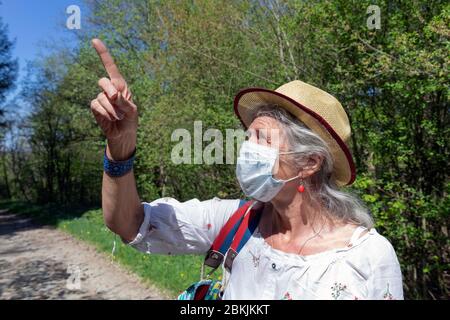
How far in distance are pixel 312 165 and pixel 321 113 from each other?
0.22 meters

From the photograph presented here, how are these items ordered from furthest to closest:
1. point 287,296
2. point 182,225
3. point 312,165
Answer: point 182,225 < point 312,165 < point 287,296

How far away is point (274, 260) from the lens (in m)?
1.61

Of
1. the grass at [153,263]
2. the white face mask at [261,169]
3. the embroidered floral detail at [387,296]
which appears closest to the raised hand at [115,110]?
the white face mask at [261,169]

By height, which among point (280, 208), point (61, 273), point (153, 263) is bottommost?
point (61, 273)

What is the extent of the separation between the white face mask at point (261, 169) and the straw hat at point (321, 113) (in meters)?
0.18

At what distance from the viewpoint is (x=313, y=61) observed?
6.23 m

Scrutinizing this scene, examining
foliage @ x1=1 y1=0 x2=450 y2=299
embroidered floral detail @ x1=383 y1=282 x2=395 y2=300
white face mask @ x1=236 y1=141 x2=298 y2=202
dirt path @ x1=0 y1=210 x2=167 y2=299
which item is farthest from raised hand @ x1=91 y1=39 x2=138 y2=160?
dirt path @ x1=0 y1=210 x2=167 y2=299

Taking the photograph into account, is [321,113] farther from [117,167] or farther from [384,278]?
[117,167]

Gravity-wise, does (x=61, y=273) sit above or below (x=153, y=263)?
below

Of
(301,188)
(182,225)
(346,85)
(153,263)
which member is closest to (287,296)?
(301,188)

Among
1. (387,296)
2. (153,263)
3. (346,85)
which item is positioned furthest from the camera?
(153,263)

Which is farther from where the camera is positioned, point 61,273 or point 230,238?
point 61,273

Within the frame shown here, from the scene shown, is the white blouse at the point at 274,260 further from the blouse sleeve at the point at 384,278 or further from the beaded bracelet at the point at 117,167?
the beaded bracelet at the point at 117,167
